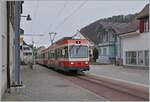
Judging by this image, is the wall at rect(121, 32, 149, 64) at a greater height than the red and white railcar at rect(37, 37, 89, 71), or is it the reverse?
the wall at rect(121, 32, 149, 64)

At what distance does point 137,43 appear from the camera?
46.7 m

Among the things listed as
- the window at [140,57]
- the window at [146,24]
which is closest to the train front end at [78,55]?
the window at [146,24]

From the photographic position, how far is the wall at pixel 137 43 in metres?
44.4

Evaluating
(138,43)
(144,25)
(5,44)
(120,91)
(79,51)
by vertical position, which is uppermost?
(144,25)

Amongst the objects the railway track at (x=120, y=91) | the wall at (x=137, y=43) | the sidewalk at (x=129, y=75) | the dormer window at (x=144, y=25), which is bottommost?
the railway track at (x=120, y=91)

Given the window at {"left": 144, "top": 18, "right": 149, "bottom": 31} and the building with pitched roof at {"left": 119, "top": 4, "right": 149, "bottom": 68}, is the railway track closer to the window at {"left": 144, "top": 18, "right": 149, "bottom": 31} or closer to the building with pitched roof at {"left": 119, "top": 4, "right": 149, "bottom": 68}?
the window at {"left": 144, "top": 18, "right": 149, "bottom": 31}

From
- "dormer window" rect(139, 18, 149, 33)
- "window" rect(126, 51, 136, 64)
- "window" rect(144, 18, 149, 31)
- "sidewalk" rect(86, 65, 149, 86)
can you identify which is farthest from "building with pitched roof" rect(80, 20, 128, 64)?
"sidewalk" rect(86, 65, 149, 86)

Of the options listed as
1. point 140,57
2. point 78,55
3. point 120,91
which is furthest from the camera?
point 140,57

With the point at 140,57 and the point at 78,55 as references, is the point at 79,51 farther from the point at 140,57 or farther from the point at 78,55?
the point at 140,57

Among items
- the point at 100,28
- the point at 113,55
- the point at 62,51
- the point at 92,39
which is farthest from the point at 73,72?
the point at 92,39

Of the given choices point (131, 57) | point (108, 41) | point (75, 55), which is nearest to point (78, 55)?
point (75, 55)

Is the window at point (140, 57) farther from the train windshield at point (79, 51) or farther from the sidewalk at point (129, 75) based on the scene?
the train windshield at point (79, 51)

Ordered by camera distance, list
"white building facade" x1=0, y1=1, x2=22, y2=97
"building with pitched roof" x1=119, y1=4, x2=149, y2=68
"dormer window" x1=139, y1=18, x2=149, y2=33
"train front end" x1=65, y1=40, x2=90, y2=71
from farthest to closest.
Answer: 1. "building with pitched roof" x1=119, y1=4, x2=149, y2=68
2. "dormer window" x1=139, y1=18, x2=149, y2=33
3. "train front end" x1=65, y1=40, x2=90, y2=71
4. "white building facade" x1=0, y1=1, x2=22, y2=97

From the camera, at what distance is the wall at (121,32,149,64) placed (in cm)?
4438
